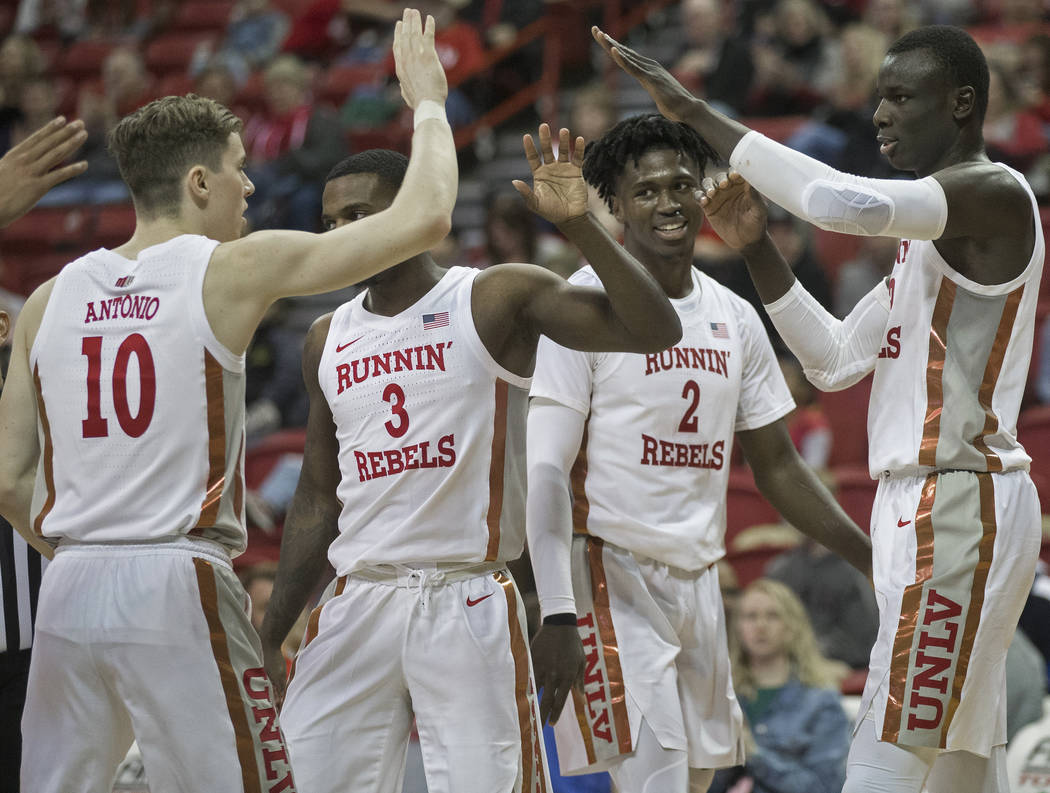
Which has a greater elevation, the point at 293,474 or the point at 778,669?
the point at 293,474

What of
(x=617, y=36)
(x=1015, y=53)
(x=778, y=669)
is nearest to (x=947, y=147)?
(x=778, y=669)

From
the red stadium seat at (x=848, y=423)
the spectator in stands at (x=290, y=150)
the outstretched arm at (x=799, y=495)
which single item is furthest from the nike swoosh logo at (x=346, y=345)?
the spectator in stands at (x=290, y=150)

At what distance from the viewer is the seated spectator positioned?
7387mm

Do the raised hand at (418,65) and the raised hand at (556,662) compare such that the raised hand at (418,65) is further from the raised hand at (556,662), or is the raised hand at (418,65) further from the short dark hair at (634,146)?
the raised hand at (556,662)

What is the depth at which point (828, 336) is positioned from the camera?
14.6 ft

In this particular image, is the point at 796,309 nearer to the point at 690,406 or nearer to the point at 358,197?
the point at 690,406

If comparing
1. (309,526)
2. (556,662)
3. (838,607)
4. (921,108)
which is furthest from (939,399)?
(838,607)

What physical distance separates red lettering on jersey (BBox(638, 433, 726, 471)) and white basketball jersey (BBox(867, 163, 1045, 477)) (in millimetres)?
738

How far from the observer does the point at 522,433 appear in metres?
4.18

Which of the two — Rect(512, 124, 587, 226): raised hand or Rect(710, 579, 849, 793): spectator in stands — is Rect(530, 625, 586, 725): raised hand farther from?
Rect(710, 579, 849, 793): spectator in stands

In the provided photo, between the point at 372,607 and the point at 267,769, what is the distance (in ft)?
2.14

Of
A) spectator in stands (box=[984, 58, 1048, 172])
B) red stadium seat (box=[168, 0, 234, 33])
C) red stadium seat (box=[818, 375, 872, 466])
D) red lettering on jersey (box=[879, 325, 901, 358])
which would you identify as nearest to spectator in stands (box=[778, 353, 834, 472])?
red stadium seat (box=[818, 375, 872, 466])

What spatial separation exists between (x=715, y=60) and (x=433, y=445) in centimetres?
811

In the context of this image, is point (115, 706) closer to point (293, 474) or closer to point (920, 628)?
point (920, 628)
